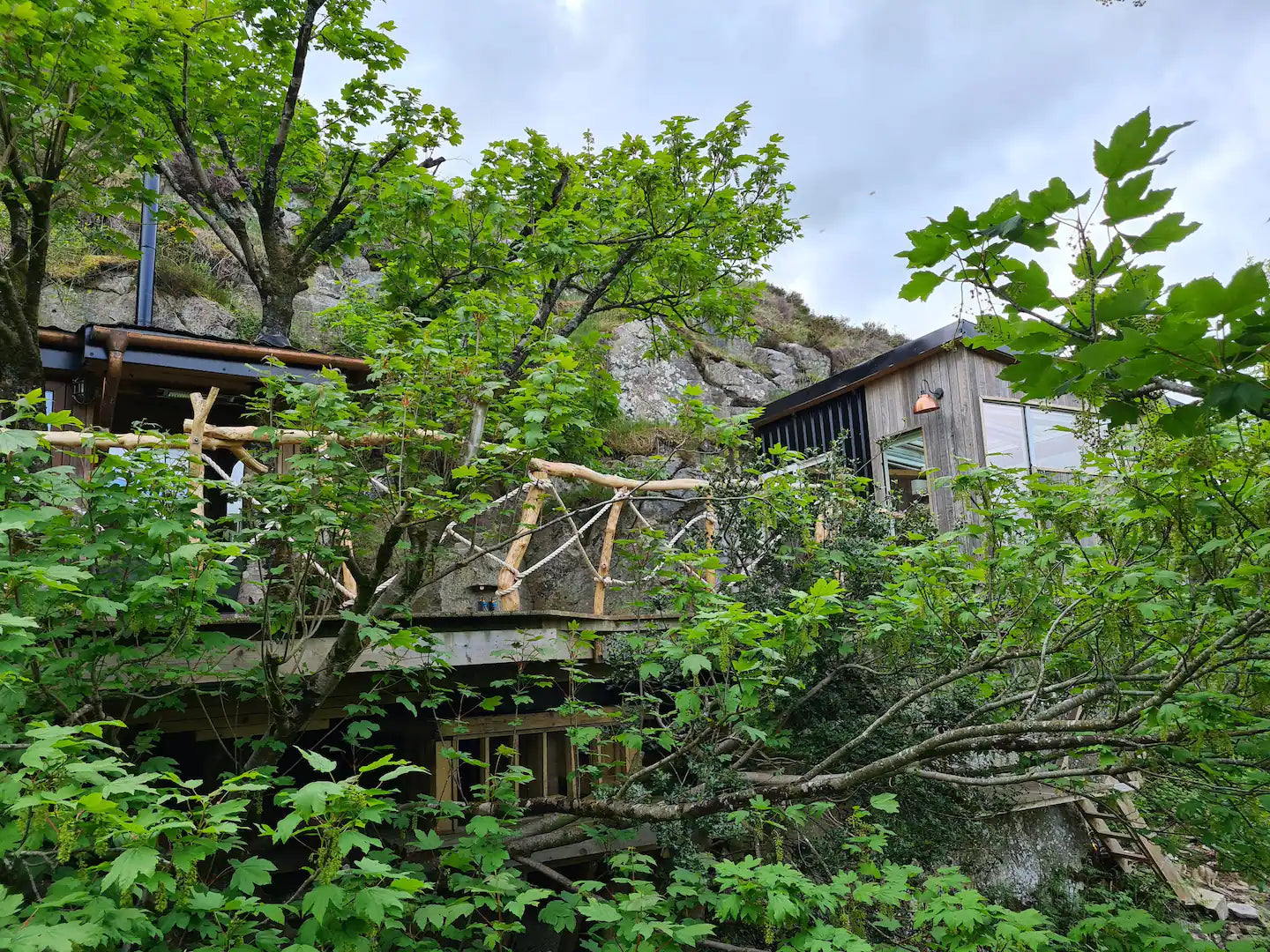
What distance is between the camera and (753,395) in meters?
15.5

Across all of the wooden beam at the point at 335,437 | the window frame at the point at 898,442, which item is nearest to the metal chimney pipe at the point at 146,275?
the wooden beam at the point at 335,437

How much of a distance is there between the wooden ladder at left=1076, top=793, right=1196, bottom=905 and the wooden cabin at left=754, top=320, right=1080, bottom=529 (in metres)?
3.30

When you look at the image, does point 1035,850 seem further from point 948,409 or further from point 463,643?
point 463,643

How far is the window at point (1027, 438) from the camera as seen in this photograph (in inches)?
340

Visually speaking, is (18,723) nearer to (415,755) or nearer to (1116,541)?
(415,755)

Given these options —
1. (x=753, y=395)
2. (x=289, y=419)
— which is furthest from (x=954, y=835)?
(x=753, y=395)

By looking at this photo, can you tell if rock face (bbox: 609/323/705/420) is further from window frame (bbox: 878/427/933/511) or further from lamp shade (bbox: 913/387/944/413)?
lamp shade (bbox: 913/387/944/413)

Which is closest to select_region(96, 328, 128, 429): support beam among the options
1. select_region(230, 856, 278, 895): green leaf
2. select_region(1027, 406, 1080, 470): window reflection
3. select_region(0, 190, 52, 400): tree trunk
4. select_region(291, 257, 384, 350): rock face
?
select_region(0, 190, 52, 400): tree trunk

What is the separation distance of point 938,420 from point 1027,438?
0.98 meters

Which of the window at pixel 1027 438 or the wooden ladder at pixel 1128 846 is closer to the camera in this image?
the wooden ladder at pixel 1128 846

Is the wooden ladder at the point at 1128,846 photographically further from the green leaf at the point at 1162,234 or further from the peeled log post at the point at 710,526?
the green leaf at the point at 1162,234

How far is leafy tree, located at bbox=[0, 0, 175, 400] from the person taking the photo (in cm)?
400

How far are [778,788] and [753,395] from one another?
39.9 ft

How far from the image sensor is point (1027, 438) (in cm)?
884
